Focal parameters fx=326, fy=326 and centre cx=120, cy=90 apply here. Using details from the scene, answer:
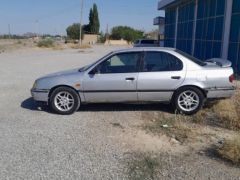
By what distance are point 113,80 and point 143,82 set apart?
68 centimetres

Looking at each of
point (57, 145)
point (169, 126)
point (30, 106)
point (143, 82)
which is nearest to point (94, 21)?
point (30, 106)

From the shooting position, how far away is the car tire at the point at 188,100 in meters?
7.42

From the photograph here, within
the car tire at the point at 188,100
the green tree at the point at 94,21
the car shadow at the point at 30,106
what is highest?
the green tree at the point at 94,21

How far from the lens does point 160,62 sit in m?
7.55

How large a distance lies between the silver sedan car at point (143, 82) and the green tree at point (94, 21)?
300 ft

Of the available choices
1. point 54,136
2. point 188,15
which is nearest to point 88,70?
point 54,136

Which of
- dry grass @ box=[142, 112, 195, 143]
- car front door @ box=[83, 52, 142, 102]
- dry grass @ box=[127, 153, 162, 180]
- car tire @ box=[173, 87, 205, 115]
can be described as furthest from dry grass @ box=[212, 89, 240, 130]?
dry grass @ box=[127, 153, 162, 180]

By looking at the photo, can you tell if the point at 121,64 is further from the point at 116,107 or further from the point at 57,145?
the point at 57,145

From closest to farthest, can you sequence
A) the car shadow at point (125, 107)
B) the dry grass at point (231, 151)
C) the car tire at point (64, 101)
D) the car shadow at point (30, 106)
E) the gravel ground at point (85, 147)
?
the gravel ground at point (85, 147), the dry grass at point (231, 151), the car tire at point (64, 101), the car shadow at point (125, 107), the car shadow at point (30, 106)

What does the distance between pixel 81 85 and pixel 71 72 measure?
0.58 metres

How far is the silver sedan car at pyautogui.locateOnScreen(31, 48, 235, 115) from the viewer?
7.38 metres

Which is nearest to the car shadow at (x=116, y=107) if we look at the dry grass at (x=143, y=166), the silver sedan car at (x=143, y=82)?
the silver sedan car at (x=143, y=82)

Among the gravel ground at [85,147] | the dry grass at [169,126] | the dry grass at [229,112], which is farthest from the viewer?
the dry grass at [229,112]

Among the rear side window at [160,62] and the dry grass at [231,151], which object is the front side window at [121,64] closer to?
the rear side window at [160,62]
